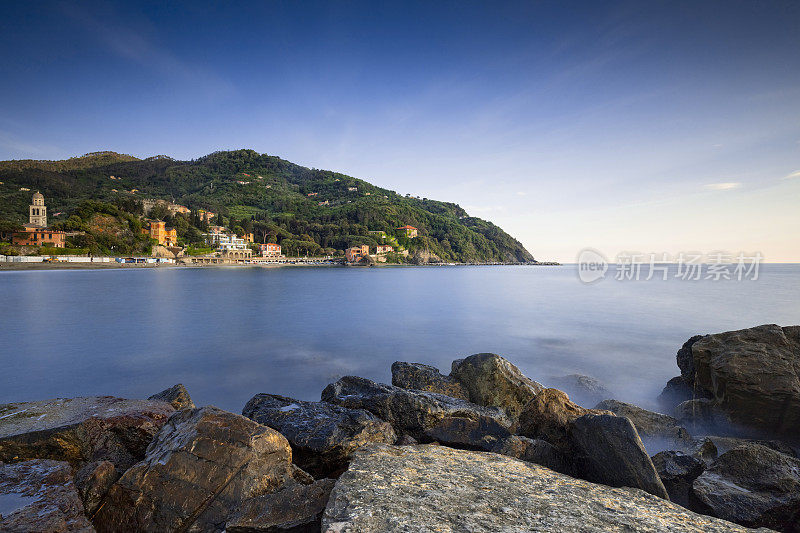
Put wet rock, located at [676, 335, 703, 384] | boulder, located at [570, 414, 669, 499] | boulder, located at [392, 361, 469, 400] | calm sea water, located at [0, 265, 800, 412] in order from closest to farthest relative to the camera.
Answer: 1. boulder, located at [570, 414, 669, 499]
2. boulder, located at [392, 361, 469, 400]
3. wet rock, located at [676, 335, 703, 384]
4. calm sea water, located at [0, 265, 800, 412]

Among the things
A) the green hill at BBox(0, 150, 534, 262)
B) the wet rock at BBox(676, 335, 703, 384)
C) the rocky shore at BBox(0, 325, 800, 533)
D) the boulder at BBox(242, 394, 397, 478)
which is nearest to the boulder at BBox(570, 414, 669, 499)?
the rocky shore at BBox(0, 325, 800, 533)

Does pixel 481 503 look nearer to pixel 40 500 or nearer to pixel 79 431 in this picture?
pixel 40 500

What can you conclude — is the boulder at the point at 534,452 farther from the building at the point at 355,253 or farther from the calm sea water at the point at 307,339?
the building at the point at 355,253

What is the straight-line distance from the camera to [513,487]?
2.66 meters

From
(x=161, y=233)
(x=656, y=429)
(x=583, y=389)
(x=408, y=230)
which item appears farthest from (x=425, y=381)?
(x=408, y=230)

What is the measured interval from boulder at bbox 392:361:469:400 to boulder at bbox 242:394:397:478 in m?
2.57

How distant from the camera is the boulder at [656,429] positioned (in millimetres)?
5668

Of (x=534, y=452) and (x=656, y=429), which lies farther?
(x=656, y=429)

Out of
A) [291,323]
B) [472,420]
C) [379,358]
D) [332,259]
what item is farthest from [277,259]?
[472,420]

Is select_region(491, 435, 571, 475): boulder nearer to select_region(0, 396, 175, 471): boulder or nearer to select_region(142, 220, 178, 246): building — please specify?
select_region(0, 396, 175, 471): boulder

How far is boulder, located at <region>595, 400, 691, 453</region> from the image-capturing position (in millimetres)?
5668

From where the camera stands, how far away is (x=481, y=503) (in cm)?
235

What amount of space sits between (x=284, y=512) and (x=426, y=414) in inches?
105

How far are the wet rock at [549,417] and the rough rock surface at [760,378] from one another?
370 cm
